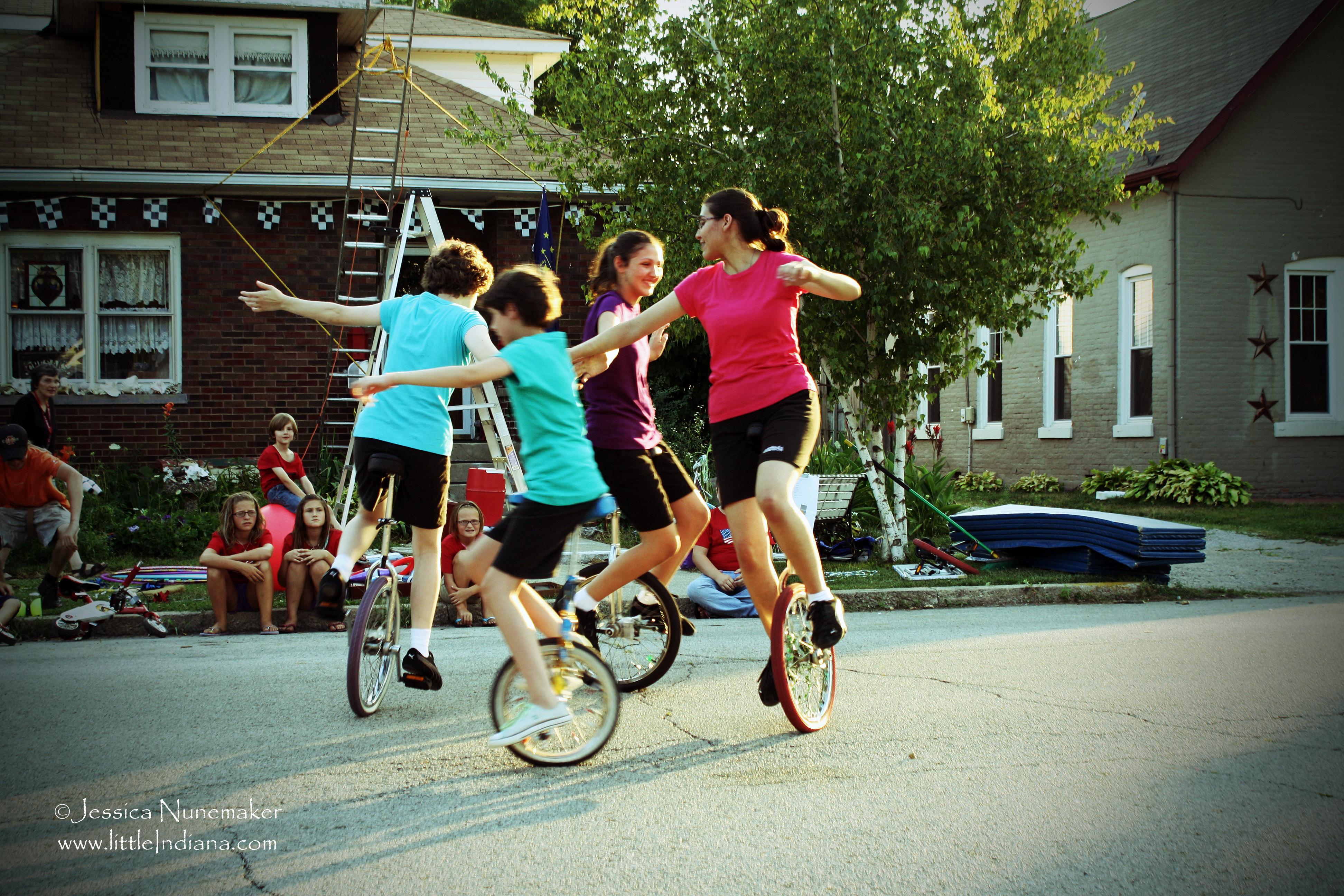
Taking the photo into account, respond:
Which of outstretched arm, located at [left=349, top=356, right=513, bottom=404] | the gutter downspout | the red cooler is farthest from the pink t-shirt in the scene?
the gutter downspout

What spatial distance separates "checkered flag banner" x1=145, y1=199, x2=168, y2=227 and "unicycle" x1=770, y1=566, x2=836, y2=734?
12.8 m

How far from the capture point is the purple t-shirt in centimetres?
482

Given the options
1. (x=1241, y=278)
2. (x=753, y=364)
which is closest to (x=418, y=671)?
(x=753, y=364)

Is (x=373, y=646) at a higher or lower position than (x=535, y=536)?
lower

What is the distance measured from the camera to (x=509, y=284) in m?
3.97

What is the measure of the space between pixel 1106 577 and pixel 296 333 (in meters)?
10.9

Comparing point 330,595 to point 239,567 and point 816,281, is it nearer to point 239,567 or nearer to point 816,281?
point 816,281

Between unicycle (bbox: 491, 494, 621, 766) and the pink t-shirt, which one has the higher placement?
the pink t-shirt

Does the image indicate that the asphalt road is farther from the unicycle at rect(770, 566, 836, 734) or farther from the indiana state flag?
the indiana state flag

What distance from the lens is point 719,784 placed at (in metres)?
3.83

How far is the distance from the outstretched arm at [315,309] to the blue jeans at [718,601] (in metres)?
4.31

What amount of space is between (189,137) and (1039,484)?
15.4 metres

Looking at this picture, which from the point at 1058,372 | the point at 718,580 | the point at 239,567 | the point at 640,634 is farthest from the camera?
the point at 1058,372

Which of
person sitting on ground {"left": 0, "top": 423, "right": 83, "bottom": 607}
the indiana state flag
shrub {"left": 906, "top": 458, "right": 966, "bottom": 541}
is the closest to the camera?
person sitting on ground {"left": 0, "top": 423, "right": 83, "bottom": 607}
